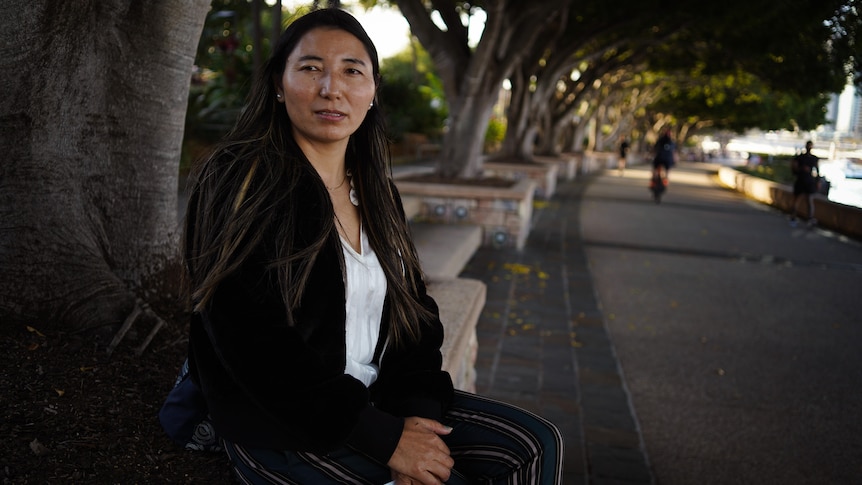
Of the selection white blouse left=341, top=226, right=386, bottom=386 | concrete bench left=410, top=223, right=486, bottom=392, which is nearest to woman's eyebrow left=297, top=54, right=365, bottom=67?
white blouse left=341, top=226, right=386, bottom=386

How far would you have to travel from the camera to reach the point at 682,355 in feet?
17.8

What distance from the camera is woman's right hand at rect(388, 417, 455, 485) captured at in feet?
5.88

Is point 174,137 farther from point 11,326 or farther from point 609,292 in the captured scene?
point 609,292

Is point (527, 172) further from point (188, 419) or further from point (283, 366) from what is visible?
point (283, 366)

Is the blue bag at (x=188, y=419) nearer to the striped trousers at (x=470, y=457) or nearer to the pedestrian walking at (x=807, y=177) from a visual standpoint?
the striped trousers at (x=470, y=457)

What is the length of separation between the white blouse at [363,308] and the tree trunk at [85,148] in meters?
1.11

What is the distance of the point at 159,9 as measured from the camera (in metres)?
2.57

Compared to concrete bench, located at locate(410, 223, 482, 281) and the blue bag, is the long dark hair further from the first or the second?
concrete bench, located at locate(410, 223, 482, 281)

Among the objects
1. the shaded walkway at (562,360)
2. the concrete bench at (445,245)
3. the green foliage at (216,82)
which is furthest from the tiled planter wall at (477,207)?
the green foliage at (216,82)

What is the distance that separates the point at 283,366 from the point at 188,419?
532 mm

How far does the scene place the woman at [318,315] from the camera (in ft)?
5.69

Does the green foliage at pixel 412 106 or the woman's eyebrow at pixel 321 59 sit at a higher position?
the green foliage at pixel 412 106

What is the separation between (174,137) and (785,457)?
11.6 feet

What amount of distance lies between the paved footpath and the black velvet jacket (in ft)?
6.53
